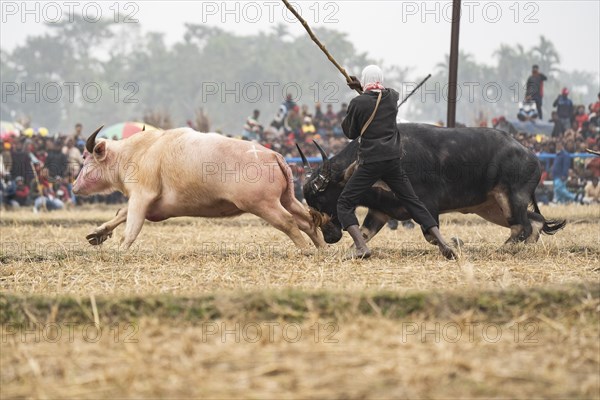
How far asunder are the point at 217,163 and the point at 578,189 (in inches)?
511

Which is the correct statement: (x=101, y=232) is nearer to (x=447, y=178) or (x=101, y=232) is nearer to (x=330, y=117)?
(x=447, y=178)

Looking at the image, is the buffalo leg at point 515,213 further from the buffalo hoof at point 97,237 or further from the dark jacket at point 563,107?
the dark jacket at point 563,107

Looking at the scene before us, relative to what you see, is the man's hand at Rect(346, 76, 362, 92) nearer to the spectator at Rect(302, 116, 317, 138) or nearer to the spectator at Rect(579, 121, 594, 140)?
the spectator at Rect(579, 121, 594, 140)

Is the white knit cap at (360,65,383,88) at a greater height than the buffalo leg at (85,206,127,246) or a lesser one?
greater

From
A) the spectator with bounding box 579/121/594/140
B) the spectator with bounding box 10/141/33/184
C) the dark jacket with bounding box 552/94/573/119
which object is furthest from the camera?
the dark jacket with bounding box 552/94/573/119

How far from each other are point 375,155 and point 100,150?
10.4 feet

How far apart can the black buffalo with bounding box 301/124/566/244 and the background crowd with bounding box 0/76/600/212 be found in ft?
31.8

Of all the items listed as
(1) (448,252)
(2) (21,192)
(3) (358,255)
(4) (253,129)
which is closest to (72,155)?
(2) (21,192)

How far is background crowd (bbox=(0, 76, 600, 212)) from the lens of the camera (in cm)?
2070

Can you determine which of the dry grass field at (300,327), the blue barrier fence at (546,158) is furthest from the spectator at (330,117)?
the dry grass field at (300,327)

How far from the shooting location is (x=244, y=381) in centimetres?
449

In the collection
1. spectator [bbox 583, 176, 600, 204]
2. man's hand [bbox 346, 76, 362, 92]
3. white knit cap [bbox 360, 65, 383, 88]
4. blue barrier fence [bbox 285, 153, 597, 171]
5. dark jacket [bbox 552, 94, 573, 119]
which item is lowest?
spectator [bbox 583, 176, 600, 204]

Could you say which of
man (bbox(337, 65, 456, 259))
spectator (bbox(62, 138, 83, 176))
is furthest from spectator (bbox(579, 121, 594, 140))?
man (bbox(337, 65, 456, 259))

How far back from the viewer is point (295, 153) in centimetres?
2364
